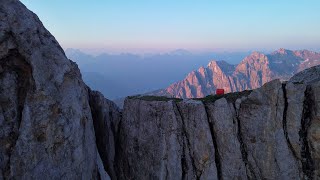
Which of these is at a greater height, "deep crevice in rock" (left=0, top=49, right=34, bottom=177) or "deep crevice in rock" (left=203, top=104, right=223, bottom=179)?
"deep crevice in rock" (left=0, top=49, right=34, bottom=177)

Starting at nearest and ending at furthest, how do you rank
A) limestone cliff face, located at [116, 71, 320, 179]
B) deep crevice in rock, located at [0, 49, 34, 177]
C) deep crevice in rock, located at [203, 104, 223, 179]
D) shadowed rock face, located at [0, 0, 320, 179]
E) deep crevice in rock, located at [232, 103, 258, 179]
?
deep crevice in rock, located at [0, 49, 34, 177] → shadowed rock face, located at [0, 0, 320, 179] → limestone cliff face, located at [116, 71, 320, 179] → deep crevice in rock, located at [232, 103, 258, 179] → deep crevice in rock, located at [203, 104, 223, 179]

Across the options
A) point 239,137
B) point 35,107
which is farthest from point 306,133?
point 35,107

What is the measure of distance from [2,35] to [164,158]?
1943 cm

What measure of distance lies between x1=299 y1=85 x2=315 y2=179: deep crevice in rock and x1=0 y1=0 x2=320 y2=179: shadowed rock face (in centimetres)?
9

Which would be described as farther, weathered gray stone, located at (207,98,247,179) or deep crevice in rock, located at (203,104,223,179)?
deep crevice in rock, located at (203,104,223,179)

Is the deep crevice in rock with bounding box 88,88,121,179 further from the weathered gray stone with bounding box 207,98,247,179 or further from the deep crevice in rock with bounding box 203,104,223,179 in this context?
the weathered gray stone with bounding box 207,98,247,179

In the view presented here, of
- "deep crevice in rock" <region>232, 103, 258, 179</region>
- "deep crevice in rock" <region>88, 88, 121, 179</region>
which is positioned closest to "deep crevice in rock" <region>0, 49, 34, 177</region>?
"deep crevice in rock" <region>88, 88, 121, 179</region>

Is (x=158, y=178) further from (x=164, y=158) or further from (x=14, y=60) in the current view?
(x=14, y=60)

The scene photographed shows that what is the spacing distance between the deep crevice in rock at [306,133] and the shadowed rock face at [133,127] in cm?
9

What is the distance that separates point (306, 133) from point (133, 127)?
725 inches

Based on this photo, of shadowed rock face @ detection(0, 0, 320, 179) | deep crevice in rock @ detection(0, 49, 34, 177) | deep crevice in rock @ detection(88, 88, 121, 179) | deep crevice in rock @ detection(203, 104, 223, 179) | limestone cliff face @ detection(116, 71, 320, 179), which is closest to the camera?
deep crevice in rock @ detection(0, 49, 34, 177)

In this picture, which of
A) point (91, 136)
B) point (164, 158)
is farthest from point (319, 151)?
point (91, 136)

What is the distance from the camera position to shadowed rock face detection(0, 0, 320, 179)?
27469 millimetres

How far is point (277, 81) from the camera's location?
33.7 meters
